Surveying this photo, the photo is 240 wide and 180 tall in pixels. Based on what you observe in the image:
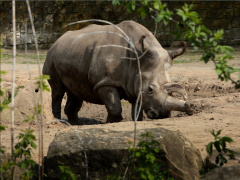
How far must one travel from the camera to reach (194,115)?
24.3ft

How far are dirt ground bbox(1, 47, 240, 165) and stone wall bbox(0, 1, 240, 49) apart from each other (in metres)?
4.20

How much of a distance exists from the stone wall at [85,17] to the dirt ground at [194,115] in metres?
4.20

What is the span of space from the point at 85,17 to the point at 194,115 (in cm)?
1290

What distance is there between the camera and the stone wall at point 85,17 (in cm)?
1855

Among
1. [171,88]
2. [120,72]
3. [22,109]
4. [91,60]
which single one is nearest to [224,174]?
[171,88]

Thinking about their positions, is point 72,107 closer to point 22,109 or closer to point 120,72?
point 22,109

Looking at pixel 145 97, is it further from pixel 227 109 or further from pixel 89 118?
pixel 89 118

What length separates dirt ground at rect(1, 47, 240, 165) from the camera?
6.07 metres

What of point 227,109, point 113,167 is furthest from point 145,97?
point 113,167

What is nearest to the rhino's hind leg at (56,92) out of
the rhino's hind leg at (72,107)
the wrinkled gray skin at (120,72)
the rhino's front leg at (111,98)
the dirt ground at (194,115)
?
the rhino's hind leg at (72,107)

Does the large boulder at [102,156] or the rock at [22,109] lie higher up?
the large boulder at [102,156]

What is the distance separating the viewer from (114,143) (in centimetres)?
439

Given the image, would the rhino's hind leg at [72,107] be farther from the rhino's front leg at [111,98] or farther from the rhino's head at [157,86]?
the rhino's head at [157,86]

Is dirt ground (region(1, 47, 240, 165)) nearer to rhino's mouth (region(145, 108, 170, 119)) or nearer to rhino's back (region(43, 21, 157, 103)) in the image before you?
rhino's mouth (region(145, 108, 170, 119))
